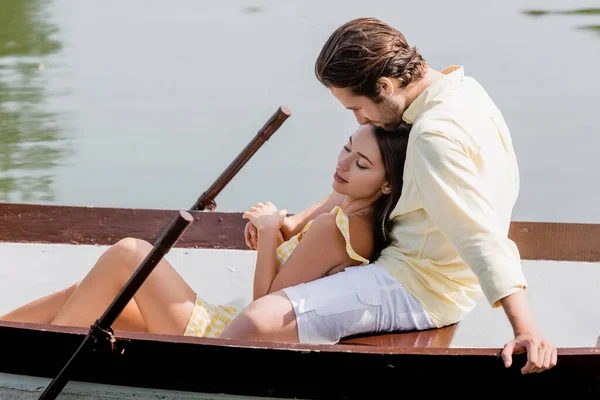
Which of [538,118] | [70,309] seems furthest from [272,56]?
[70,309]

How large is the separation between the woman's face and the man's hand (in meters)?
0.56

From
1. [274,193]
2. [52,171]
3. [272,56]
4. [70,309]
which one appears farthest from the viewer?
[272,56]

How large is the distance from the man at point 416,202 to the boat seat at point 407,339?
22 mm

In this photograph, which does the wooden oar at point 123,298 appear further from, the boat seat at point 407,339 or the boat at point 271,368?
the boat seat at point 407,339

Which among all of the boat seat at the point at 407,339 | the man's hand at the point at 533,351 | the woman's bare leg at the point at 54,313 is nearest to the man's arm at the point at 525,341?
the man's hand at the point at 533,351

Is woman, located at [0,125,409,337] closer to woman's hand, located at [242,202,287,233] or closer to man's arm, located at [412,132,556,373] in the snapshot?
woman's hand, located at [242,202,287,233]

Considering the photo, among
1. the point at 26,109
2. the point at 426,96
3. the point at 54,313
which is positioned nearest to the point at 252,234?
the point at 54,313

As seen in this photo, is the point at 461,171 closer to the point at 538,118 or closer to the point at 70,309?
the point at 70,309

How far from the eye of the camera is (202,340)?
2260mm

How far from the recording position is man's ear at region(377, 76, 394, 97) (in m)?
2.23

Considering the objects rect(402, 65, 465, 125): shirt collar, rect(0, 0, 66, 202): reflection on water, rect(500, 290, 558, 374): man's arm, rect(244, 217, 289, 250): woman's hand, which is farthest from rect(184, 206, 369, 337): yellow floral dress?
rect(0, 0, 66, 202): reflection on water

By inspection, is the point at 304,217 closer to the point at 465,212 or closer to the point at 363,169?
the point at 363,169

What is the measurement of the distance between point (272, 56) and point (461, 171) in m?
7.06

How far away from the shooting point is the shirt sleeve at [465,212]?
79.1 inches
